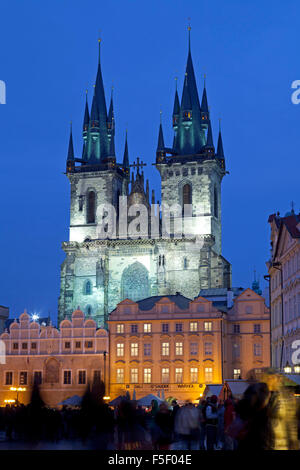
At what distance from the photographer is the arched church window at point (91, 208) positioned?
90.9 metres

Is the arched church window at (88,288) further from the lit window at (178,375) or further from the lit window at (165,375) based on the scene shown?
the lit window at (178,375)

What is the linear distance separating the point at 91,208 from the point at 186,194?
10.8 meters

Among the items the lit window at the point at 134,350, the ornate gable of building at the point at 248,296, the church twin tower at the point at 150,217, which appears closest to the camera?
the ornate gable of building at the point at 248,296

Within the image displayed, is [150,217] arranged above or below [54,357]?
above

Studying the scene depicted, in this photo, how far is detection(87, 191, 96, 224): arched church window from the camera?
9094cm

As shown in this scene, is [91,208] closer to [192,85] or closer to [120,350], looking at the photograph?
[192,85]

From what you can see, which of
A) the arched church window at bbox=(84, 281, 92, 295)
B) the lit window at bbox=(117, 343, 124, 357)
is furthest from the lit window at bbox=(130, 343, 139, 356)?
the arched church window at bbox=(84, 281, 92, 295)

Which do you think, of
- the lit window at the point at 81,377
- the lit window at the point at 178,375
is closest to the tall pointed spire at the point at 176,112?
the lit window at the point at 81,377

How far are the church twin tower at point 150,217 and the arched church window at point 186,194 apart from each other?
4.2 inches

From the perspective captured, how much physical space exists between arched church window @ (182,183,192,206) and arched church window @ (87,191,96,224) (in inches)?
397

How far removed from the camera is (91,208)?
9169cm

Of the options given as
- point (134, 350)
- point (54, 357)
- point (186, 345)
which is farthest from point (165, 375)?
point (54, 357)

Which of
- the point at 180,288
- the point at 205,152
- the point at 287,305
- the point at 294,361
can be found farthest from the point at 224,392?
the point at 205,152
